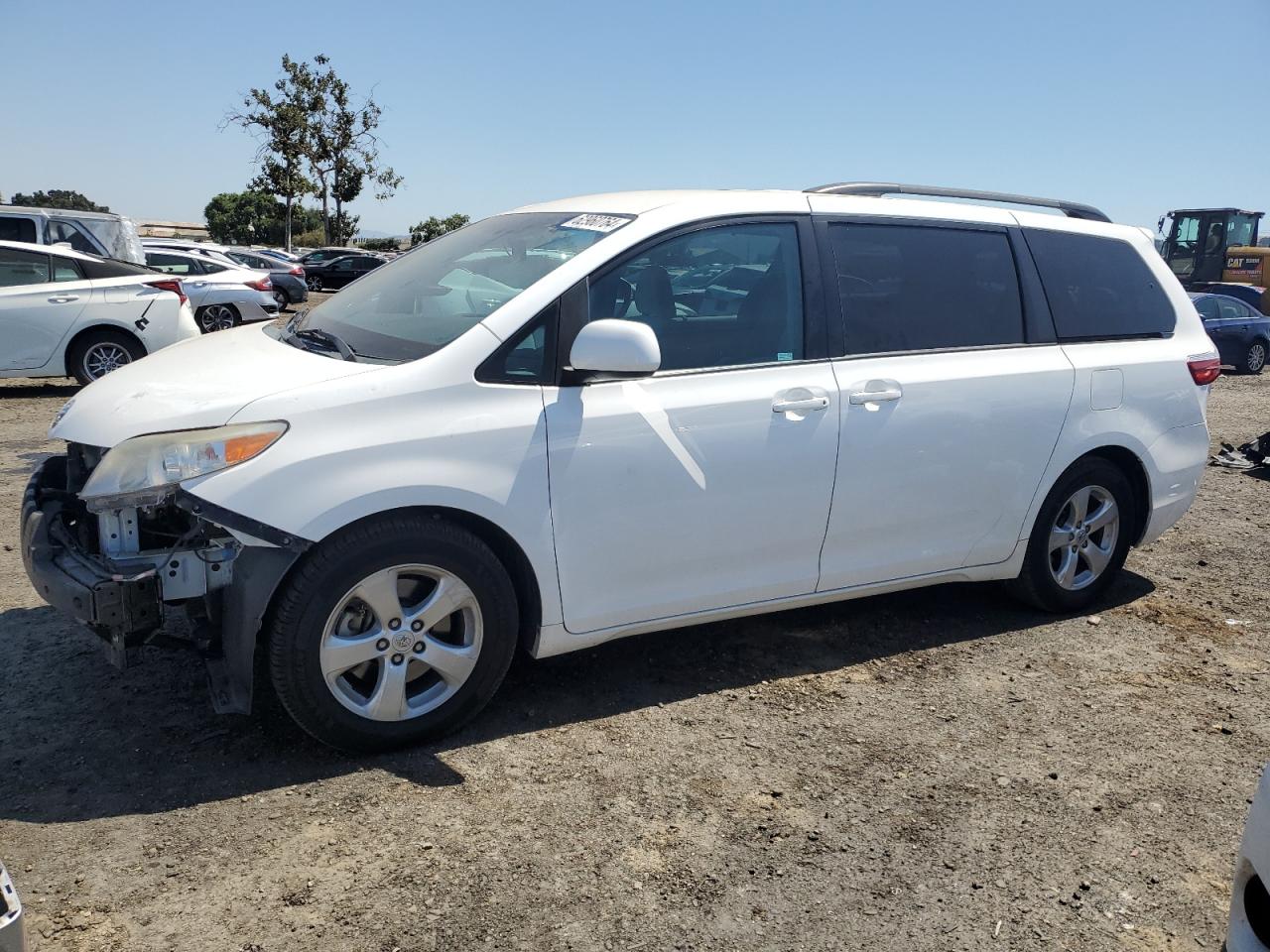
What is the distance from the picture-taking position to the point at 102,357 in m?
11.0

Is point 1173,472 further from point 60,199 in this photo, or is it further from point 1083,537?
point 60,199

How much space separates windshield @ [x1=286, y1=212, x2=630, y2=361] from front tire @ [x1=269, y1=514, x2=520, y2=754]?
68cm

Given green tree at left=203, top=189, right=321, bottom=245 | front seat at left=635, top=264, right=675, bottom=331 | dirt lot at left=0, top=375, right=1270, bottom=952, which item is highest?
green tree at left=203, top=189, right=321, bottom=245

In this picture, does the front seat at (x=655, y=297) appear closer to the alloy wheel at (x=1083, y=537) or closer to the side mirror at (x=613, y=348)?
the side mirror at (x=613, y=348)

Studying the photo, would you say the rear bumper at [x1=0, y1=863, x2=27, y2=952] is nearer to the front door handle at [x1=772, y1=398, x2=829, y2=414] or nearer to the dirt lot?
the dirt lot

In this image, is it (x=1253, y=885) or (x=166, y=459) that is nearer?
(x=1253, y=885)

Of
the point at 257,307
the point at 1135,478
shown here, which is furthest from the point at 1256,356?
the point at 257,307

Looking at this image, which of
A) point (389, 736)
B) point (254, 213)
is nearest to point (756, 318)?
point (389, 736)

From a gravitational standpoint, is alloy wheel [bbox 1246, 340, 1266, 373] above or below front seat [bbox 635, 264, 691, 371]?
below

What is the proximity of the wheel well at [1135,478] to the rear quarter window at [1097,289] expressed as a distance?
527 mm

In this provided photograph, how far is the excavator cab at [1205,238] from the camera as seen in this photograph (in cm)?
2781

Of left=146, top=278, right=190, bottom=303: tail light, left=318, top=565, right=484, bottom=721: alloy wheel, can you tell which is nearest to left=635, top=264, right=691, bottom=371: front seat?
left=318, top=565, right=484, bottom=721: alloy wheel

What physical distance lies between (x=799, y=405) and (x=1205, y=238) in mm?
28845

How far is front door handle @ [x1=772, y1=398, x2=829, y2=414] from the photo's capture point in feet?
12.9
